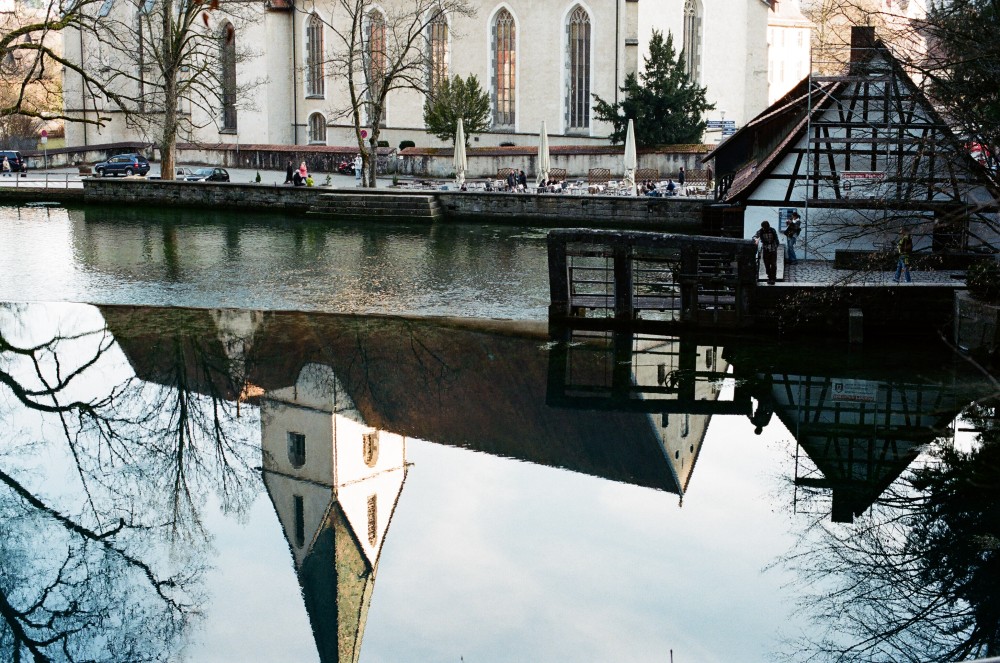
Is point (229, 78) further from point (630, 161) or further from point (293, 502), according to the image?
point (293, 502)

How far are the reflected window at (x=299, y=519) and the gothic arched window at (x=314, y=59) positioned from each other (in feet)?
166

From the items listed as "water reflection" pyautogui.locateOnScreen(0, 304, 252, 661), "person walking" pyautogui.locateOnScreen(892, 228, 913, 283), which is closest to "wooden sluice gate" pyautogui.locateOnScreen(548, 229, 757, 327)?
"person walking" pyautogui.locateOnScreen(892, 228, 913, 283)

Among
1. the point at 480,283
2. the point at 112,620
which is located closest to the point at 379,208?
the point at 480,283

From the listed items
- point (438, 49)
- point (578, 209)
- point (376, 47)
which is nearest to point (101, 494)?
point (578, 209)

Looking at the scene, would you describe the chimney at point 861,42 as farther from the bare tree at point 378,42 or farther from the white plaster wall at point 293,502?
the bare tree at point 378,42

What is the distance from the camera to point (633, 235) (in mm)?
23000

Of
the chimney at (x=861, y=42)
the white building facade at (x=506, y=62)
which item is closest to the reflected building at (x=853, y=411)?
the chimney at (x=861, y=42)

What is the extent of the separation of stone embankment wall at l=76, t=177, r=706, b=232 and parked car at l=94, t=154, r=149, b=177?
13402 millimetres

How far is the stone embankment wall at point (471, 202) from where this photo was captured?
39.5 m

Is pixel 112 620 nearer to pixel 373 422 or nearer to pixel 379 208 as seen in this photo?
pixel 373 422

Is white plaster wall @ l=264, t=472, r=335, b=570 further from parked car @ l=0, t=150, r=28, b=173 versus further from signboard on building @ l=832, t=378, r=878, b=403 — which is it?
parked car @ l=0, t=150, r=28, b=173

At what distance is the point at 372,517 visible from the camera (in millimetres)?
15320

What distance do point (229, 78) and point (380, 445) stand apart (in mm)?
53362

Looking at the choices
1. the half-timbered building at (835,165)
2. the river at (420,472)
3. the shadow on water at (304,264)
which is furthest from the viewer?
the shadow on water at (304,264)
